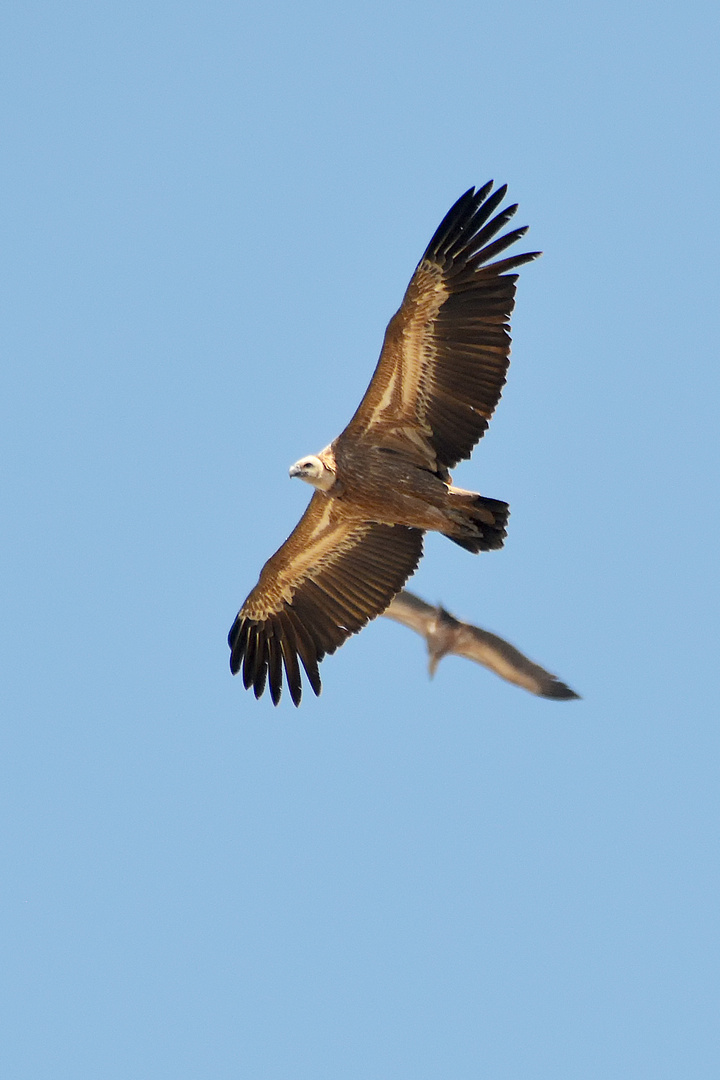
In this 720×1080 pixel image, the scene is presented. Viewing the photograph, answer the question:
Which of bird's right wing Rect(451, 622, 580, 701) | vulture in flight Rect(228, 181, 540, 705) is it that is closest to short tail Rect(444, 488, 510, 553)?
vulture in flight Rect(228, 181, 540, 705)

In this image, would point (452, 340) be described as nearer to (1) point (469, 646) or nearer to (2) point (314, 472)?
(2) point (314, 472)

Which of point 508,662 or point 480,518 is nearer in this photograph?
point 480,518

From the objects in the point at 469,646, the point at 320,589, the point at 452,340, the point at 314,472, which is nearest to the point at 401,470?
the point at 314,472

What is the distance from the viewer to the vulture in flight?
1692cm

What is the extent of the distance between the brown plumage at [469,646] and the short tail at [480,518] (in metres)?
2.89

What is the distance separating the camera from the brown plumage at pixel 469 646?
66.8ft

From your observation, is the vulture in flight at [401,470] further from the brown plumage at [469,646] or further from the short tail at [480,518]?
the brown plumage at [469,646]

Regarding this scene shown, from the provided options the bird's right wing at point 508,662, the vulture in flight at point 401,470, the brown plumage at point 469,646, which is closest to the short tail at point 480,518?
the vulture in flight at point 401,470

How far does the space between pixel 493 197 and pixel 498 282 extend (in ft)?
2.47

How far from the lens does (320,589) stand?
61.8 ft

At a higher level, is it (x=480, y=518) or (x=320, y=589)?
(x=480, y=518)

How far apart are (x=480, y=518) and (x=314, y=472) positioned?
1.62 metres

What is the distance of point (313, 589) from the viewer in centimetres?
1888

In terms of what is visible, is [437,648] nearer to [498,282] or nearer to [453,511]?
[453,511]
